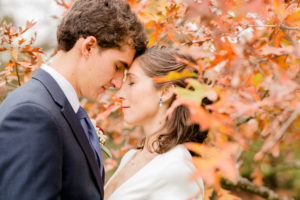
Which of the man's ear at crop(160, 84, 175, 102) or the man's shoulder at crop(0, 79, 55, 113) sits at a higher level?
the man's shoulder at crop(0, 79, 55, 113)

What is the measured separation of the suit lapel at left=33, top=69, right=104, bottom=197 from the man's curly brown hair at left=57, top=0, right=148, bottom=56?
34cm

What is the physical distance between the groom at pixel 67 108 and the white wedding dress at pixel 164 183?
0.90ft

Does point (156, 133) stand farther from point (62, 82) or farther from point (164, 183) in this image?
point (62, 82)

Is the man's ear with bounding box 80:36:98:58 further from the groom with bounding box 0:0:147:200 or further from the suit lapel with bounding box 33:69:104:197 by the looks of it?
the suit lapel with bounding box 33:69:104:197

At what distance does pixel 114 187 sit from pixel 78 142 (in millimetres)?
724

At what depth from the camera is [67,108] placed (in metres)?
1.80

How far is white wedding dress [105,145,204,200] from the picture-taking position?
199cm

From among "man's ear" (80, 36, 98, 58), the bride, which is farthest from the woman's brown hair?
"man's ear" (80, 36, 98, 58)

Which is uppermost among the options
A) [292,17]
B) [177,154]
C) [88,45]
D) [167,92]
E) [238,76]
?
[292,17]

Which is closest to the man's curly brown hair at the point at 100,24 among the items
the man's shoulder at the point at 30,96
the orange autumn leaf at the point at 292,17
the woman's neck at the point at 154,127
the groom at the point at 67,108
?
the groom at the point at 67,108

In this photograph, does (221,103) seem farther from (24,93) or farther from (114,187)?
(114,187)

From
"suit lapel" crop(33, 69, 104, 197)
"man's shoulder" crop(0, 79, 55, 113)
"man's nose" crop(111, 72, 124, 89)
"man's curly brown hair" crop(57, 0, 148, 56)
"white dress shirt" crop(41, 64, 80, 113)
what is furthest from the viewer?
"man's nose" crop(111, 72, 124, 89)

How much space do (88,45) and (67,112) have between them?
0.54 metres

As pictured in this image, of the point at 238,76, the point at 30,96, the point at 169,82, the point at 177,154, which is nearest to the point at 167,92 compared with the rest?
the point at 169,82
